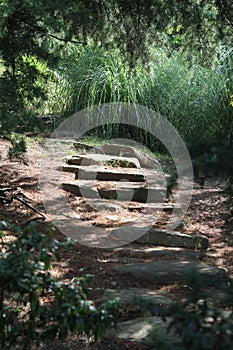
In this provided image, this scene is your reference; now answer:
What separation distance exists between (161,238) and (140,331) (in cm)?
209

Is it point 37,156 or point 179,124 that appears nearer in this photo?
point 37,156

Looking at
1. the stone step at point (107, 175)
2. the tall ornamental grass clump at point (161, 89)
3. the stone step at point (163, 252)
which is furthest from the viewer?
the tall ornamental grass clump at point (161, 89)

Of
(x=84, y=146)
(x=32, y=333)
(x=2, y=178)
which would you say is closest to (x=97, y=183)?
(x=2, y=178)

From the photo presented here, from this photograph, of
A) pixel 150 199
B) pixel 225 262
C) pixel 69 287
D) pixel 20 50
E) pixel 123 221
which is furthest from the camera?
pixel 150 199

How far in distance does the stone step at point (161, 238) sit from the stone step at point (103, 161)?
7.93 ft

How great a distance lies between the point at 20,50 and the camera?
16.8ft

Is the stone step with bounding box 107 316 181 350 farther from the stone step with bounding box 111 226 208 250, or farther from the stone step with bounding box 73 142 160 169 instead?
the stone step with bounding box 73 142 160 169

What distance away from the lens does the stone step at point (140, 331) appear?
119 inches

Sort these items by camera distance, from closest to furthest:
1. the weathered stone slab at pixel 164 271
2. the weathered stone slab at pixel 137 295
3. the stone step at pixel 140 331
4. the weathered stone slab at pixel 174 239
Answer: the stone step at pixel 140 331, the weathered stone slab at pixel 137 295, the weathered stone slab at pixel 164 271, the weathered stone slab at pixel 174 239

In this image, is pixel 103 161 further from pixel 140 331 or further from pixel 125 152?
pixel 140 331

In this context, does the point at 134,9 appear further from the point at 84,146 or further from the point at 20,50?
the point at 84,146

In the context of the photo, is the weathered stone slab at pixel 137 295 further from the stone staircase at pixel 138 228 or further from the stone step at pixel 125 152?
the stone step at pixel 125 152

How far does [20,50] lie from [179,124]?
13.9ft

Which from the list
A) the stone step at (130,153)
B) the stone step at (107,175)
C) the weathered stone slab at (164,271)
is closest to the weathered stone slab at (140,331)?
the weathered stone slab at (164,271)
